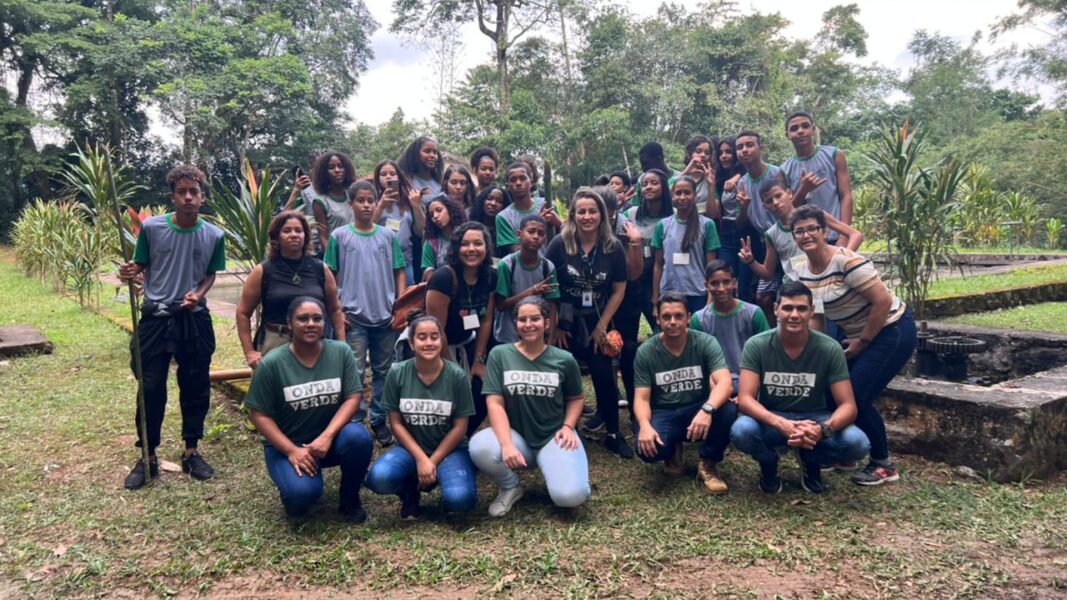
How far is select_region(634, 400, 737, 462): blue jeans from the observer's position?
11.9 ft

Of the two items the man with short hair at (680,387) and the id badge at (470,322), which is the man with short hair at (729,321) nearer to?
the man with short hair at (680,387)

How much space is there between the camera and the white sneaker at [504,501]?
11.0 ft

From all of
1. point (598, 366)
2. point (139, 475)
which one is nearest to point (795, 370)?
point (598, 366)

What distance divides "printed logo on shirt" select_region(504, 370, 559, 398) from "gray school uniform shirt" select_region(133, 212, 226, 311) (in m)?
1.83

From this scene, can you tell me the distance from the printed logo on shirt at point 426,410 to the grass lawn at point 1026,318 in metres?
5.65

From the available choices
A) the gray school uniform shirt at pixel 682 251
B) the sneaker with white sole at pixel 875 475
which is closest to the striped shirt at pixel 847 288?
the sneaker with white sole at pixel 875 475

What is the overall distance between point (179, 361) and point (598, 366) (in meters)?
2.37

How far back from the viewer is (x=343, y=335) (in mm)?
3916

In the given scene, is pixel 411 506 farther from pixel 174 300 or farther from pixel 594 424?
pixel 174 300

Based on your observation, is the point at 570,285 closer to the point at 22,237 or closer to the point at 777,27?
the point at 22,237

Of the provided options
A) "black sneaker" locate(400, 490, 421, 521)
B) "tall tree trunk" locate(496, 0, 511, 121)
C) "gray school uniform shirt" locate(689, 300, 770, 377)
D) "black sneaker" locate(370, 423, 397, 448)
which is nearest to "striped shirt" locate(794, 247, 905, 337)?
"gray school uniform shirt" locate(689, 300, 770, 377)

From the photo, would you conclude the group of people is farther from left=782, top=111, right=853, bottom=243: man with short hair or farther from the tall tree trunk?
the tall tree trunk

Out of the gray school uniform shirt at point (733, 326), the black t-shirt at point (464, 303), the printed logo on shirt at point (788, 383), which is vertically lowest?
the printed logo on shirt at point (788, 383)

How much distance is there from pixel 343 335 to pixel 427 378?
2.38 feet
